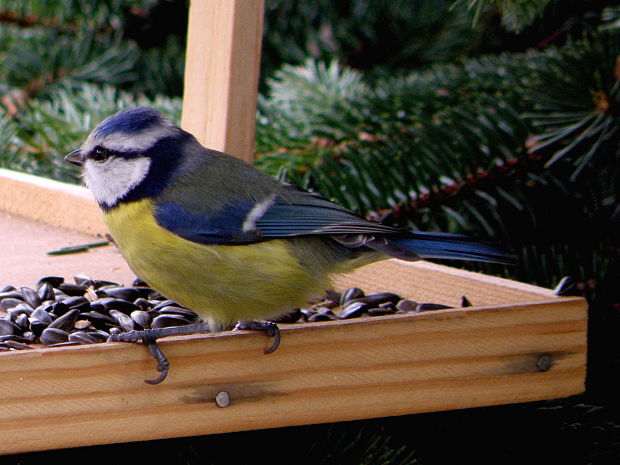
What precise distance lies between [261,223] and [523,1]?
756mm

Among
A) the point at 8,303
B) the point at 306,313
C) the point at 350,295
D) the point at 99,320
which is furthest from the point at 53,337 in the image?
the point at 350,295

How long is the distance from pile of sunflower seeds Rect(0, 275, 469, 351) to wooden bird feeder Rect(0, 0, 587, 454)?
4.9 inches

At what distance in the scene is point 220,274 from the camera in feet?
6.17

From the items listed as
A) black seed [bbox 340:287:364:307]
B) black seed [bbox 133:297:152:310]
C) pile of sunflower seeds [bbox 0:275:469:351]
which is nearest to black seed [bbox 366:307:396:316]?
pile of sunflower seeds [bbox 0:275:469:351]

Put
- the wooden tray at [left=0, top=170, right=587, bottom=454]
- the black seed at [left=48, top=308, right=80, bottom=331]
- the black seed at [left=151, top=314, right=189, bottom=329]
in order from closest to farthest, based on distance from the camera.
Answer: the wooden tray at [left=0, top=170, right=587, bottom=454]
the black seed at [left=48, top=308, right=80, bottom=331]
the black seed at [left=151, top=314, right=189, bottom=329]

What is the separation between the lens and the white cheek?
2105mm

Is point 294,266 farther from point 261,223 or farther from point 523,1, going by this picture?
point 523,1

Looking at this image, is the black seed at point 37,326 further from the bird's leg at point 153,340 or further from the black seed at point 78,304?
the bird's leg at point 153,340

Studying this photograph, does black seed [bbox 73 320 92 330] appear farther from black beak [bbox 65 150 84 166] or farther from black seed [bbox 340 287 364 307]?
black seed [bbox 340 287 364 307]

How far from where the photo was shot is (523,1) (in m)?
2.05

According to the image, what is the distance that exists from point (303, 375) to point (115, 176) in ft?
2.36

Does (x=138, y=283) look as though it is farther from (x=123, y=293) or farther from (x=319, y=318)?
(x=319, y=318)

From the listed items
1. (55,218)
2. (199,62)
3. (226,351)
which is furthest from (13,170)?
(226,351)

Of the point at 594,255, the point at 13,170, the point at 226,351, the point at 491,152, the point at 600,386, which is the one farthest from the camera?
the point at 13,170
